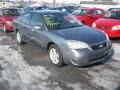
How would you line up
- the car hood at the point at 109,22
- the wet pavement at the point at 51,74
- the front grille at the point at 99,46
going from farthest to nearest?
the car hood at the point at 109,22
the front grille at the point at 99,46
the wet pavement at the point at 51,74

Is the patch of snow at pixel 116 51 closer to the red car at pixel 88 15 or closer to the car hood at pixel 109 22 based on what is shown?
the car hood at pixel 109 22

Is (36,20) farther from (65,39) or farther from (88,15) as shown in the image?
(88,15)

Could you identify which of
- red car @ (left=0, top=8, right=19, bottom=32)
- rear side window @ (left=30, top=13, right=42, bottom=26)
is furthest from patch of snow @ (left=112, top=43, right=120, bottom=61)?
red car @ (left=0, top=8, right=19, bottom=32)

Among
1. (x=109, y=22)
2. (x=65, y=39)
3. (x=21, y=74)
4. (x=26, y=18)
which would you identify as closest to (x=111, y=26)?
(x=109, y=22)

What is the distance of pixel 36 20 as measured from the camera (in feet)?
25.1

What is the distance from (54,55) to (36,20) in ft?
5.72

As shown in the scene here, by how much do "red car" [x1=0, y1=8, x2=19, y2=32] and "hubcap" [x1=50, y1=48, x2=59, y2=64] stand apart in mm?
7350

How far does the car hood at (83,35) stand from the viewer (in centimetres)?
608

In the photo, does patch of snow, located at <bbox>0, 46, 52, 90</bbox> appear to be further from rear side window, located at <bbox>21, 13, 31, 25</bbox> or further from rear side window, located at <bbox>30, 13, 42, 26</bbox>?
rear side window, located at <bbox>21, 13, 31, 25</bbox>

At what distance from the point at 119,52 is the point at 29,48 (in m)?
3.67

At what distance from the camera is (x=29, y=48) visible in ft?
29.9

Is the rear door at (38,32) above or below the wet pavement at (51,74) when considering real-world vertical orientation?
above

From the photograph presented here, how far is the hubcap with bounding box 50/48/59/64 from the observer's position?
A: 6474mm

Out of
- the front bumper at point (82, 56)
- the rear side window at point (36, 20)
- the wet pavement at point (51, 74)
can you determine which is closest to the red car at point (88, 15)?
the wet pavement at point (51, 74)
